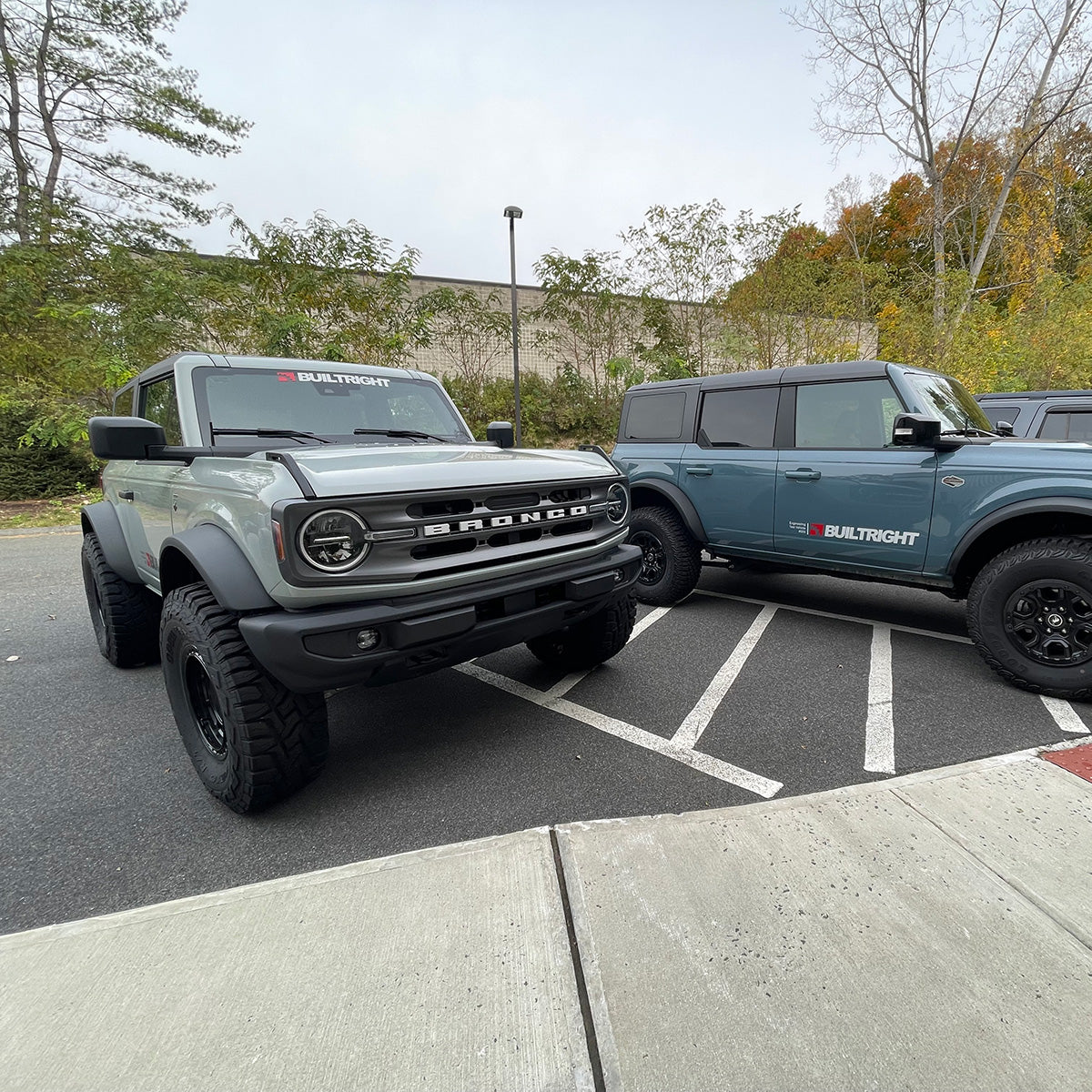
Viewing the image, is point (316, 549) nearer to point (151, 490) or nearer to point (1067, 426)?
point (151, 490)

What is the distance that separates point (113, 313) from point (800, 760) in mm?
12532

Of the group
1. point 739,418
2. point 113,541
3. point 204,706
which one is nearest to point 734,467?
point 739,418

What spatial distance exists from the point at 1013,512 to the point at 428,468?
10.2ft

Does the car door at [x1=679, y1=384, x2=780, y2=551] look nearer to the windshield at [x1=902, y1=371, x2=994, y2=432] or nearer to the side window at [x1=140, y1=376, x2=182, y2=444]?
the windshield at [x1=902, y1=371, x2=994, y2=432]

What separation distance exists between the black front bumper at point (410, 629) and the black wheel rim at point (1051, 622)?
242 cm

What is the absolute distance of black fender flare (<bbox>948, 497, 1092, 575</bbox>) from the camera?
9.45 feet

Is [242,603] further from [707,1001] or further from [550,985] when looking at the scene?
[707,1001]

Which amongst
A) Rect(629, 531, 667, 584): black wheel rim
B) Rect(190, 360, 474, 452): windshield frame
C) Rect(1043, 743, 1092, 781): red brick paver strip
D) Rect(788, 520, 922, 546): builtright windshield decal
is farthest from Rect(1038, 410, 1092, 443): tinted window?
Rect(190, 360, 474, 452): windshield frame

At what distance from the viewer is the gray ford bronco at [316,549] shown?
1.83m

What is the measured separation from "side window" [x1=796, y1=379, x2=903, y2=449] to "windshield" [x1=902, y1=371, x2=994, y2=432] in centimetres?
15

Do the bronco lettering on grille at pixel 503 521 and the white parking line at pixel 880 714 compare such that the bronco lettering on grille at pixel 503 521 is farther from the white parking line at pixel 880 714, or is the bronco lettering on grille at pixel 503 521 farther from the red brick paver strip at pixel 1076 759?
the red brick paver strip at pixel 1076 759

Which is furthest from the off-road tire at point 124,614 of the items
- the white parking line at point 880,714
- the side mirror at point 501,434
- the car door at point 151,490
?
Answer: the white parking line at point 880,714

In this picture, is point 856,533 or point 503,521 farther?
point 856,533

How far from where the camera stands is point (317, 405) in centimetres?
305
